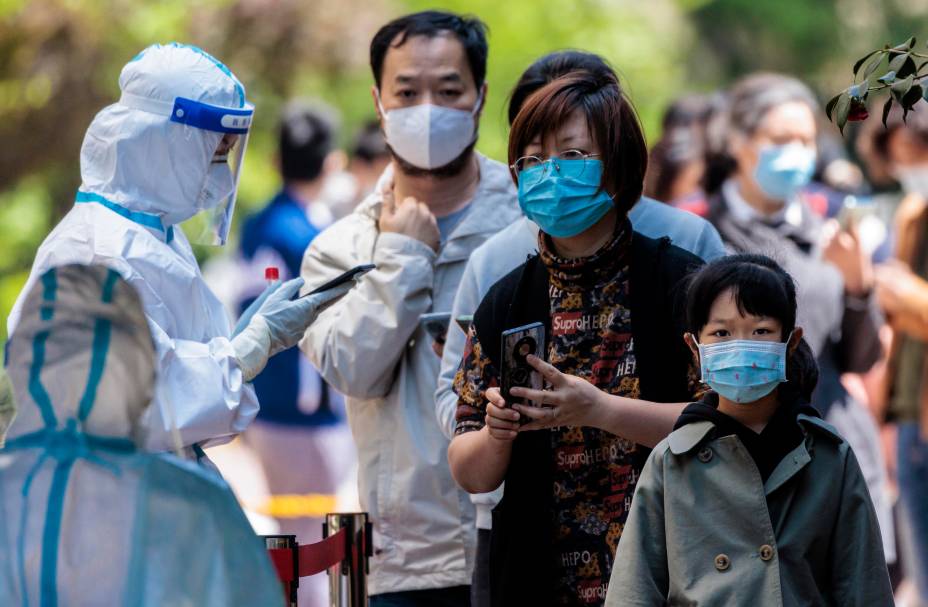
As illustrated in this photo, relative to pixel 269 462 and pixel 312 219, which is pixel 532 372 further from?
pixel 312 219

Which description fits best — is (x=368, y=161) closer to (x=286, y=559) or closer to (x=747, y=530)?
(x=286, y=559)

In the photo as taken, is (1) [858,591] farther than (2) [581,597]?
No

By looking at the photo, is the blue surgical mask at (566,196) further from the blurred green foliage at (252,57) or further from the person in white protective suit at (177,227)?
the blurred green foliage at (252,57)

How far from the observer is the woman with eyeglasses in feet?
12.9

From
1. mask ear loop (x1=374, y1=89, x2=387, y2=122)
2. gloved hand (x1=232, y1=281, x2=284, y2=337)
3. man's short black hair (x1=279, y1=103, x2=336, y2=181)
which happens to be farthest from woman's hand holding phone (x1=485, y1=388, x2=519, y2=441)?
man's short black hair (x1=279, y1=103, x2=336, y2=181)

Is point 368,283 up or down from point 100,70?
down

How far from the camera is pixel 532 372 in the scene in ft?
12.4

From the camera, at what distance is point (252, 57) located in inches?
731

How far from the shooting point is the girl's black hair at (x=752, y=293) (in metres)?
3.79

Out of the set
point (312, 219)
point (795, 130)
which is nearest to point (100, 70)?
point (312, 219)

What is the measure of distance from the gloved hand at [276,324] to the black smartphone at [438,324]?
371 mm

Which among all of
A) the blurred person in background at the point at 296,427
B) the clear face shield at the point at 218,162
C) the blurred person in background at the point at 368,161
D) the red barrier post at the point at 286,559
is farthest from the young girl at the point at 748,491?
the blurred person in background at the point at 368,161

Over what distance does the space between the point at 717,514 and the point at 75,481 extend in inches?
56.0

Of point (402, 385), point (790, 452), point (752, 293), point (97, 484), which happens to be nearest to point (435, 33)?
point (402, 385)
